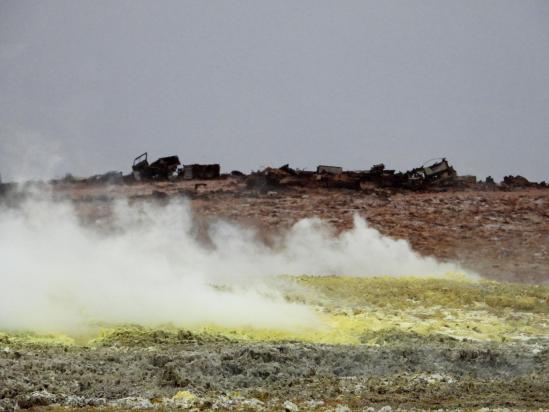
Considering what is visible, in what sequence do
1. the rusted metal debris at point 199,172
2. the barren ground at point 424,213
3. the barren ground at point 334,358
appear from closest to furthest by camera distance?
1. the barren ground at point 334,358
2. the barren ground at point 424,213
3. the rusted metal debris at point 199,172

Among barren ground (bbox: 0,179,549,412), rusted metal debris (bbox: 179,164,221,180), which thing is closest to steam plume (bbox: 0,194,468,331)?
barren ground (bbox: 0,179,549,412)

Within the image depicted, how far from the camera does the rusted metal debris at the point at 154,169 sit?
1812 inches

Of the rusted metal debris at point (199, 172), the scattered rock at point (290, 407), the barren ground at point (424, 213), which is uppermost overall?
the rusted metal debris at point (199, 172)

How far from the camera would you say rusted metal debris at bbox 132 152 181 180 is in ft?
151

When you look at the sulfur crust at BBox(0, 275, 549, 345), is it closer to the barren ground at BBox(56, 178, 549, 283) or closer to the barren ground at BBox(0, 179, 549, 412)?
the barren ground at BBox(0, 179, 549, 412)

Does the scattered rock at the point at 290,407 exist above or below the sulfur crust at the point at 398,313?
above

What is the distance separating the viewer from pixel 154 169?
152 feet

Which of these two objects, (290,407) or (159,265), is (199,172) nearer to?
(159,265)

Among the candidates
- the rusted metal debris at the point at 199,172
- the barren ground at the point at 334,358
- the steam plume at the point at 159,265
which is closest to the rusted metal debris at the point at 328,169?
the rusted metal debris at the point at 199,172

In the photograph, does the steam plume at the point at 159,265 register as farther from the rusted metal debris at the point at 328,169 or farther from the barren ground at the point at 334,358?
the rusted metal debris at the point at 328,169

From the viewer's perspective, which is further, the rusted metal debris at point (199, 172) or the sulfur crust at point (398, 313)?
the rusted metal debris at point (199, 172)

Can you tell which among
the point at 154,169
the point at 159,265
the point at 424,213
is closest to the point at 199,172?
the point at 154,169

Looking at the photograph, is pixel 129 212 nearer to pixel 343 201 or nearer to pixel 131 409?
pixel 343 201

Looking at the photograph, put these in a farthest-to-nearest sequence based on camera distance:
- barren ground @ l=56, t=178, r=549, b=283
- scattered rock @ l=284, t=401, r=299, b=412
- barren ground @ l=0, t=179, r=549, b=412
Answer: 1. barren ground @ l=56, t=178, r=549, b=283
2. barren ground @ l=0, t=179, r=549, b=412
3. scattered rock @ l=284, t=401, r=299, b=412
